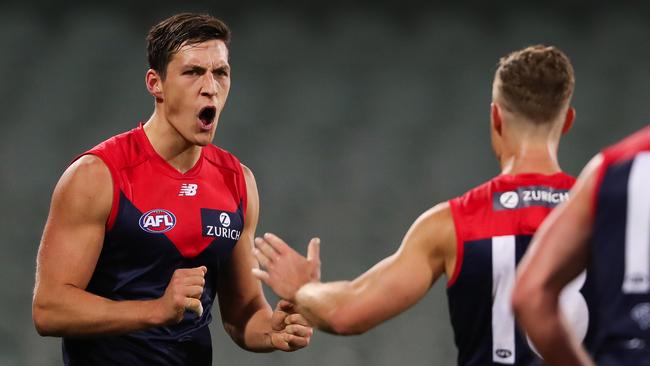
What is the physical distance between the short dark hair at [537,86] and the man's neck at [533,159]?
0.07 metres

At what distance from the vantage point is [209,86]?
3.64 meters

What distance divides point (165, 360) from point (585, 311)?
1.62m

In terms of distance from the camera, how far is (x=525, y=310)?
185 cm

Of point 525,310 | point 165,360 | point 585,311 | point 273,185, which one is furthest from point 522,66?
point 273,185

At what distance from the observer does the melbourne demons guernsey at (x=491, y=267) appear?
2.45 m

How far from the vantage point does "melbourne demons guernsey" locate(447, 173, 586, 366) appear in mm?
2449

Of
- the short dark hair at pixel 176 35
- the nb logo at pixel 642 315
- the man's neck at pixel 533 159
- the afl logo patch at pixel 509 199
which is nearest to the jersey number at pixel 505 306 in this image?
the afl logo patch at pixel 509 199

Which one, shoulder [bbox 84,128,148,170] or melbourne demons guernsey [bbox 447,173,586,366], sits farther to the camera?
shoulder [bbox 84,128,148,170]

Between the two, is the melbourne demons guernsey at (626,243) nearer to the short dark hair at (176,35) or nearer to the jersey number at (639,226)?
the jersey number at (639,226)

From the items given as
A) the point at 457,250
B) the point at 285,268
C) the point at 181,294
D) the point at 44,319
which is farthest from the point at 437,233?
the point at 44,319

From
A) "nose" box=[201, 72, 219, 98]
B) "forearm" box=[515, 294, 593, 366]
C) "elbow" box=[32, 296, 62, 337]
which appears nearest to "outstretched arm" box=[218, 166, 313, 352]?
"nose" box=[201, 72, 219, 98]

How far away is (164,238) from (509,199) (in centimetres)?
141

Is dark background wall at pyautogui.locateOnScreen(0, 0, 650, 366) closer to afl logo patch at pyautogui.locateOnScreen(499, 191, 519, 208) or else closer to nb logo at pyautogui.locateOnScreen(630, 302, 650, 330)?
afl logo patch at pyautogui.locateOnScreen(499, 191, 519, 208)

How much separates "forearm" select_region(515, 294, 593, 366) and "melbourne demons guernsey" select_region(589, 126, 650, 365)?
84 millimetres
